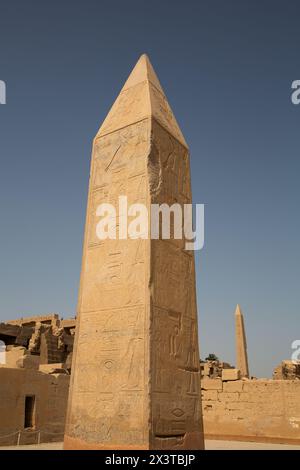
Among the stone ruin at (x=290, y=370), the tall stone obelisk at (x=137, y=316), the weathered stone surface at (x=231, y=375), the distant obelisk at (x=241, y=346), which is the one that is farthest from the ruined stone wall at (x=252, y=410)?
the tall stone obelisk at (x=137, y=316)

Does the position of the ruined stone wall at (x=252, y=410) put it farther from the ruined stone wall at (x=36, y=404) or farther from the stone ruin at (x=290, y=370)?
the ruined stone wall at (x=36, y=404)

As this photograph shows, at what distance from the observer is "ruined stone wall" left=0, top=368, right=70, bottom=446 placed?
895cm

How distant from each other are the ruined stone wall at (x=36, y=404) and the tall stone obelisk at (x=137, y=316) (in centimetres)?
546

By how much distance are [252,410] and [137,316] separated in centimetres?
875

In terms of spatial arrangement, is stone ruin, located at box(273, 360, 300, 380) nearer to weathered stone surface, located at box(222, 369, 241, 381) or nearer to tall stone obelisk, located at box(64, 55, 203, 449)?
weathered stone surface, located at box(222, 369, 241, 381)

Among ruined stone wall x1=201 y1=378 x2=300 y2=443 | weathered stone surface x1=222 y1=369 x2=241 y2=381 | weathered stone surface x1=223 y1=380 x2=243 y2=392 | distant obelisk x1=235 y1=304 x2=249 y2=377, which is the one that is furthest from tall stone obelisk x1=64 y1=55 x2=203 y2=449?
distant obelisk x1=235 y1=304 x2=249 y2=377

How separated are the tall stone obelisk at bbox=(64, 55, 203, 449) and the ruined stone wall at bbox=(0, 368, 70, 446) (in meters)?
5.46

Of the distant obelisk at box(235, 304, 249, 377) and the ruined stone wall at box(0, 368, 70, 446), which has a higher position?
the distant obelisk at box(235, 304, 249, 377)

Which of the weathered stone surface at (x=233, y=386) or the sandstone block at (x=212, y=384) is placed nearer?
the weathered stone surface at (x=233, y=386)

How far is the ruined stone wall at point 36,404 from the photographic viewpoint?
29.4ft

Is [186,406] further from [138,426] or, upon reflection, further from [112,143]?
[112,143]

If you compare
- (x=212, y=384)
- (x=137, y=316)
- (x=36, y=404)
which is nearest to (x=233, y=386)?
(x=212, y=384)

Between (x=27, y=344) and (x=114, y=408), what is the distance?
1518 centimetres

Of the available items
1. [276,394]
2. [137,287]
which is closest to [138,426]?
[137,287]
